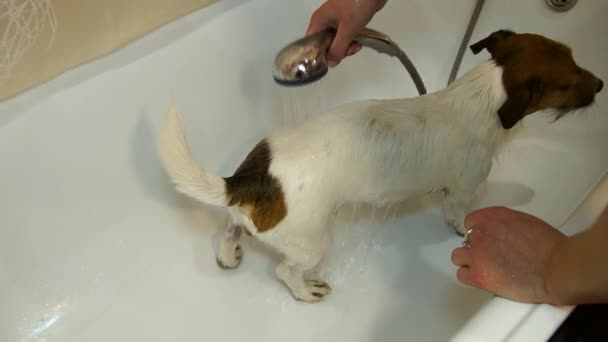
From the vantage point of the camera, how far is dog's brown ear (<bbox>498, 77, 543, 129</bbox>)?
1.07 meters

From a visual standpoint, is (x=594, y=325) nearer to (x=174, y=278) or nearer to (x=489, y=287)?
(x=489, y=287)

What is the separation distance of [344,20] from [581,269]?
26.5 inches

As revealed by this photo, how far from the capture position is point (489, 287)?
893 millimetres

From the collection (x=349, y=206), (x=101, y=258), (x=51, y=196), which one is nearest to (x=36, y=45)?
(x=51, y=196)

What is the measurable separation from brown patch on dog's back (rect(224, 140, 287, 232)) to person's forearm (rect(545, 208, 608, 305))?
487 mm

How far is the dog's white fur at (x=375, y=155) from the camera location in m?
1.06

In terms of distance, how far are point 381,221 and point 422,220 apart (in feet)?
0.38

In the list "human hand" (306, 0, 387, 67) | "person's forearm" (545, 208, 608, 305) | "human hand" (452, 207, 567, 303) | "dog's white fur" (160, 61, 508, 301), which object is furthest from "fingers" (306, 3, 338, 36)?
"person's forearm" (545, 208, 608, 305)

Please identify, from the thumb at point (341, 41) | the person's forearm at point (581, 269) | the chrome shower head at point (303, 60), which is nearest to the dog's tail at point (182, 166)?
the chrome shower head at point (303, 60)

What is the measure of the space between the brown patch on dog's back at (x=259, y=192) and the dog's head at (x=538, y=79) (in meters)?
0.48

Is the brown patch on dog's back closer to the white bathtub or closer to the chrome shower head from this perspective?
the chrome shower head

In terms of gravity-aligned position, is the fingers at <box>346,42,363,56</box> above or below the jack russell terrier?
above

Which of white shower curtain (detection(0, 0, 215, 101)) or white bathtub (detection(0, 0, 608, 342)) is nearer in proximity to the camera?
white shower curtain (detection(0, 0, 215, 101))

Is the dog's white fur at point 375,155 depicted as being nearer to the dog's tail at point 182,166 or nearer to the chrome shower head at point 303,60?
the dog's tail at point 182,166
